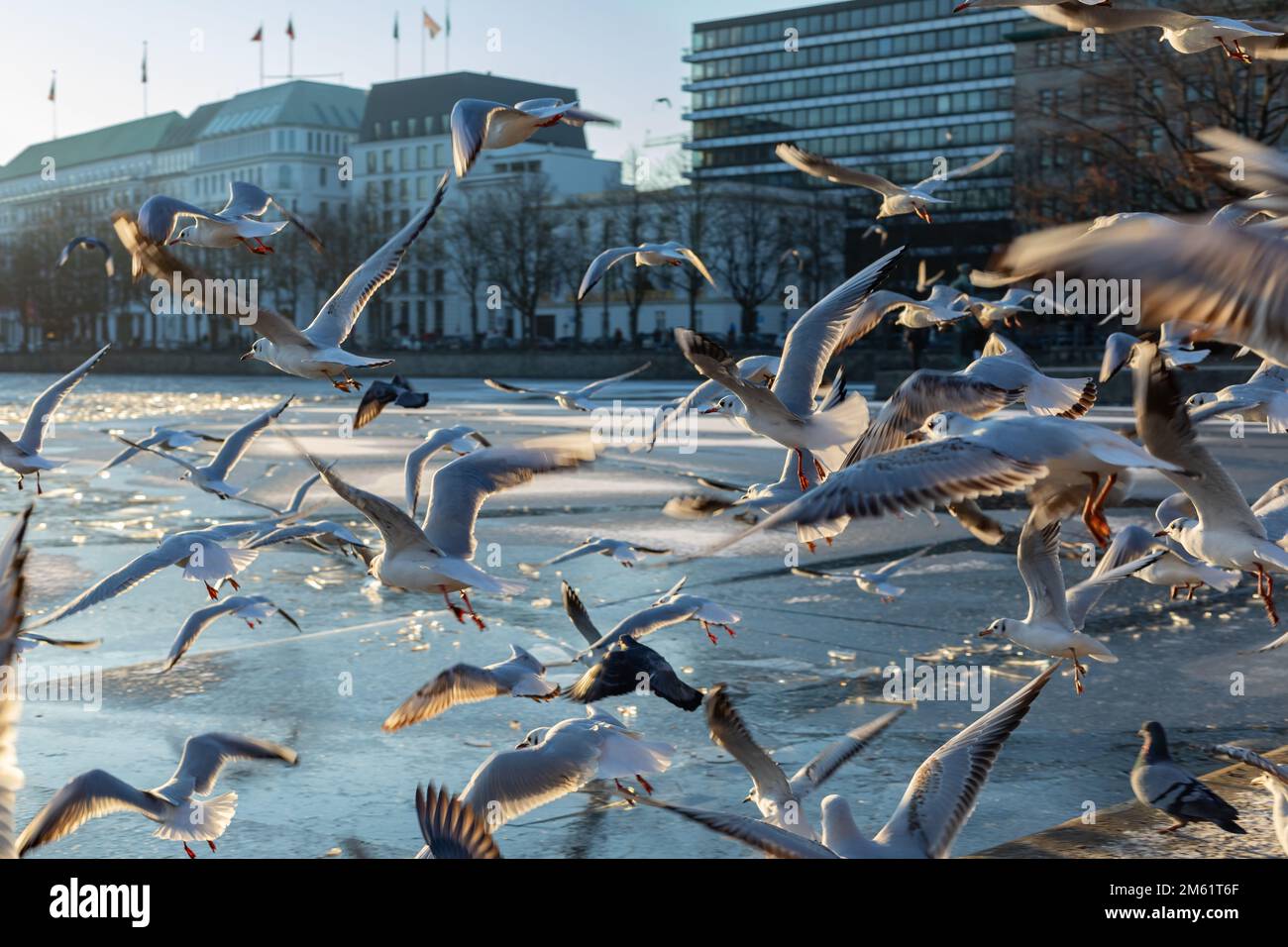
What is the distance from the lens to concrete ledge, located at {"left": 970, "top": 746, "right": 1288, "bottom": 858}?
17.5ft

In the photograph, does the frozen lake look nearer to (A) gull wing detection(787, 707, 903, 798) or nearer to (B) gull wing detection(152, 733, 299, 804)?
(B) gull wing detection(152, 733, 299, 804)

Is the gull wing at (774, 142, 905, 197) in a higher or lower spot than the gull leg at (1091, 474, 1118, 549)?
higher

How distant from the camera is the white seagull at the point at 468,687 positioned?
21.4 feet

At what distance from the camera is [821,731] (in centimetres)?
719

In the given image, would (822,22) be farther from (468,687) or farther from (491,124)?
(468,687)

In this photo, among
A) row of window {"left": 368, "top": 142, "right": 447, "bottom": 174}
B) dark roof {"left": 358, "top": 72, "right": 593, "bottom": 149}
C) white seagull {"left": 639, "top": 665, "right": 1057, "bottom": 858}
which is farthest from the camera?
row of window {"left": 368, "top": 142, "right": 447, "bottom": 174}

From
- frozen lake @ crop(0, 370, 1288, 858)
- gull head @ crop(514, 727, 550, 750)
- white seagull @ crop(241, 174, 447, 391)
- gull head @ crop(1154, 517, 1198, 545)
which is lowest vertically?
frozen lake @ crop(0, 370, 1288, 858)

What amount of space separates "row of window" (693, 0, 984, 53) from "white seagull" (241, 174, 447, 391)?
102271 mm

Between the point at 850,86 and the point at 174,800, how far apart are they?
369 feet

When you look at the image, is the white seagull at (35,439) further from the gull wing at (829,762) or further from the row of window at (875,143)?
the row of window at (875,143)

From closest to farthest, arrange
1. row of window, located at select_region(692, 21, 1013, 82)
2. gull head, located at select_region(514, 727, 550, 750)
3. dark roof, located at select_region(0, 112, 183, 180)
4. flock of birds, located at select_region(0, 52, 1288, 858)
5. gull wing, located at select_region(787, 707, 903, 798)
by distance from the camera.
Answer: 1. flock of birds, located at select_region(0, 52, 1288, 858)
2. gull wing, located at select_region(787, 707, 903, 798)
3. gull head, located at select_region(514, 727, 550, 750)
4. row of window, located at select_region(692, 21, 1013, 82)
5. dark roof, located at select_region(0, 112, 183, 180)

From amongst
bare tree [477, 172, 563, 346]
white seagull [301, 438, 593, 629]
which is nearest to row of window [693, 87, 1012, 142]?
bare tree [477, 172, 563, 346]

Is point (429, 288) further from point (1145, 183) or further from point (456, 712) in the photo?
point (456, 712)

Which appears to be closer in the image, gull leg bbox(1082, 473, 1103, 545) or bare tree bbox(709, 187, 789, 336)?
gull leg bbox(1082, 473, 1103, 545)
